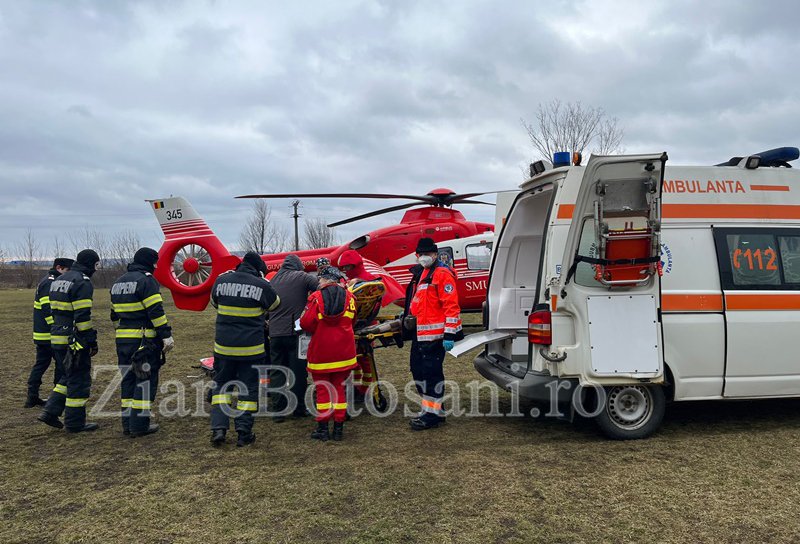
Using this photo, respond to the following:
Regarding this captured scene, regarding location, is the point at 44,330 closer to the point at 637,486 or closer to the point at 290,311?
the point at 290,311

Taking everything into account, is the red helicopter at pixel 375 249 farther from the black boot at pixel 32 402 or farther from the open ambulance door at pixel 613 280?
the open ambulance door at pixel 613 280

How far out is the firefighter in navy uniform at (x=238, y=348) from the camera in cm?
539

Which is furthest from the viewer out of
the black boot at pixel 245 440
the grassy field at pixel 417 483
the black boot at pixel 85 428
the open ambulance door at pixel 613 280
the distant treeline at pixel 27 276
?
the distant treeline at pixel 27 276

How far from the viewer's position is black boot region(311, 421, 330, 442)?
549cm

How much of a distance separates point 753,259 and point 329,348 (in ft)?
12.8

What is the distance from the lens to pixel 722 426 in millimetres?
5570

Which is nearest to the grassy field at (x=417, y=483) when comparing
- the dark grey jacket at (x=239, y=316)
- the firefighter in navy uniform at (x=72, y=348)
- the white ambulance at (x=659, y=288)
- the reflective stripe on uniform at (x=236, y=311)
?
the firefighter in navy uniform at (x=72, y=348)

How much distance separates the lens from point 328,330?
18.1ft

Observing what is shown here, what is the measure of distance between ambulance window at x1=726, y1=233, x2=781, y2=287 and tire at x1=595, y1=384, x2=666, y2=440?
1237mm

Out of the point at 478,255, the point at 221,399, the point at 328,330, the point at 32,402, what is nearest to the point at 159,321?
the point at 221,399

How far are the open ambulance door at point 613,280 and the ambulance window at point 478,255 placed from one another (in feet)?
23.5

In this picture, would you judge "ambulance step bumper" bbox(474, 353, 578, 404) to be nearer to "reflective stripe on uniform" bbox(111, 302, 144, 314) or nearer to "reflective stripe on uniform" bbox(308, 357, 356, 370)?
"reflective stripe on uniform" bbox(308, 357, 356, 370)

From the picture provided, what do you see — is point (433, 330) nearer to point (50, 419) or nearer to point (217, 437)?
point (217, 437)

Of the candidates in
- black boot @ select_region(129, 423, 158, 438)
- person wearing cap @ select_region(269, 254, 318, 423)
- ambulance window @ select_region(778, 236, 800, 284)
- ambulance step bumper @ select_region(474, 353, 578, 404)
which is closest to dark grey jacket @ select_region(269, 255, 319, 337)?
person wearing cap @ select_region(269, 254, 318, 423)
